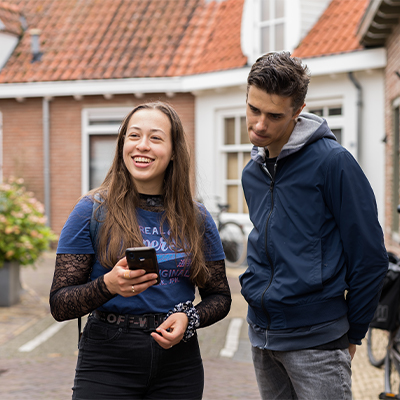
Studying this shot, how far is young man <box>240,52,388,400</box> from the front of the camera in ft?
7.02

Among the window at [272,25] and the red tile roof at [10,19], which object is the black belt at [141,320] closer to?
the window at [272,25]

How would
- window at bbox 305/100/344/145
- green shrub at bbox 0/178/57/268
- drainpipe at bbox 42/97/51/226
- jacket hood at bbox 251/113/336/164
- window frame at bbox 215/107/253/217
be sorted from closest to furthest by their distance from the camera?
jacket hood at bbox 251/113/336/164
green shrub at bbox 0/178/57/268
window at bbox 305/100/344/145
window frame at bbox 215/107/253/217
drainpipe at bbox 42/97/51/226

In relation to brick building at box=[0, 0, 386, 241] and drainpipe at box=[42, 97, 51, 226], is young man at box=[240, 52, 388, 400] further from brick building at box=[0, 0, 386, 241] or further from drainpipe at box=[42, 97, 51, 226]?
drainpipe at box=[42, 97, 51, 226]

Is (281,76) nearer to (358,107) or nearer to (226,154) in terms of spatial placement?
(358,107)

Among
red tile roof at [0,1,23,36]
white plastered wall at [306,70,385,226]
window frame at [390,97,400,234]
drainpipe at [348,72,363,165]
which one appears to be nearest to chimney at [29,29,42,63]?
red tile roof at [0,1,23,36]

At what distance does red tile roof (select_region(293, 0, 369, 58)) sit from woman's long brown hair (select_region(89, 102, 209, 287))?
8.12 meters

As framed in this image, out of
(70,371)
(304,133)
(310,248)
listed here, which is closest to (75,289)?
(310,248)

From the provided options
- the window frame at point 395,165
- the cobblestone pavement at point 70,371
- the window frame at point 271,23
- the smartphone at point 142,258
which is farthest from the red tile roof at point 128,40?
the smartphone at point 142,258

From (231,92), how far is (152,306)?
1002 cm

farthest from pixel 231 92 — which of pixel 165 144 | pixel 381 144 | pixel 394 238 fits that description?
pixel 165 144

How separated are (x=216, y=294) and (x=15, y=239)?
5.51 meters

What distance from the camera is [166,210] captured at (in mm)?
2283

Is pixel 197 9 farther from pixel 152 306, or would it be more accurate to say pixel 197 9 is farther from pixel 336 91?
pixel 152 306

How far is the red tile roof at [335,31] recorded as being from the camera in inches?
396
